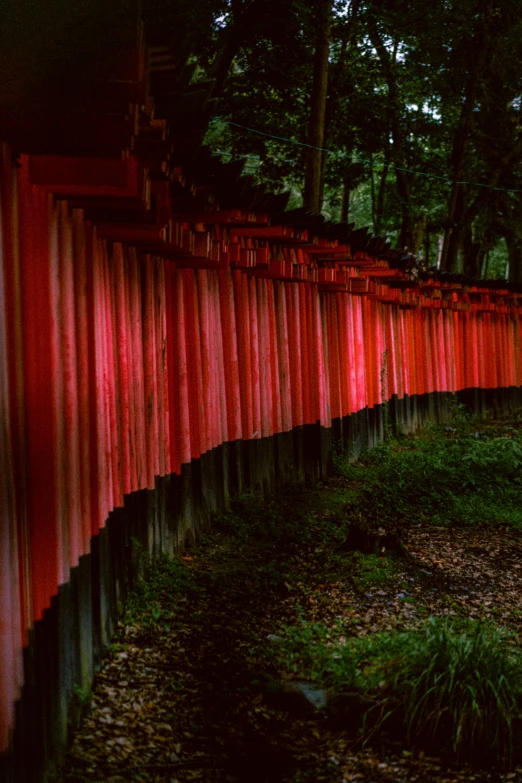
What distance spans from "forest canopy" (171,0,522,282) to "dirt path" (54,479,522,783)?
752 centimetres

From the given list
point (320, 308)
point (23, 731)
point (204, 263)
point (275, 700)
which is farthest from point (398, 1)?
point (23, 731)

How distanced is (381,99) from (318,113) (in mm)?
6691

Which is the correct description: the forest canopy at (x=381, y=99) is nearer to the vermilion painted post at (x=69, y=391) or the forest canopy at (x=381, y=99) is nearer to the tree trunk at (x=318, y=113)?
the tree trunk at (x=318, y=113)

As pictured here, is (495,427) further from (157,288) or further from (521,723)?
(521,723)

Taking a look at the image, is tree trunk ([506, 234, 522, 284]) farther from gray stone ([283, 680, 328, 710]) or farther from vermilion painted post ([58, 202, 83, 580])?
vermilion painted post ([58, 202, 83, 580])

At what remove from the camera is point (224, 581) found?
7.11 m

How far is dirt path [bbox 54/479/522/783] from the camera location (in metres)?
4.49

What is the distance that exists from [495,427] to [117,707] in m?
16.6

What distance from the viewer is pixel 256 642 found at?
600 centimetres

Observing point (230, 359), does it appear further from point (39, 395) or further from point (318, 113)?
point (318, 113)

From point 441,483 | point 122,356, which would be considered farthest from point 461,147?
point 122,356

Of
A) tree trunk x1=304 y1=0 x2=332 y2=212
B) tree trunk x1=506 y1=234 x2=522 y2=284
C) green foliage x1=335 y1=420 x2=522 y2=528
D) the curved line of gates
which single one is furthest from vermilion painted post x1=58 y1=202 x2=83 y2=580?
tree trunk x1=506 y1=234 x2=522 y2=284

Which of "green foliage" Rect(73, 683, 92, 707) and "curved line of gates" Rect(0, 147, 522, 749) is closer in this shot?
"curved line of gates" Rect(0, 147, 522, 749)

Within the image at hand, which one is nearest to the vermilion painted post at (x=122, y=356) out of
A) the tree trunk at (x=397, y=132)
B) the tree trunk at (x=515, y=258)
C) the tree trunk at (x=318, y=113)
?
the tree trunk at (x=318, y=113)
